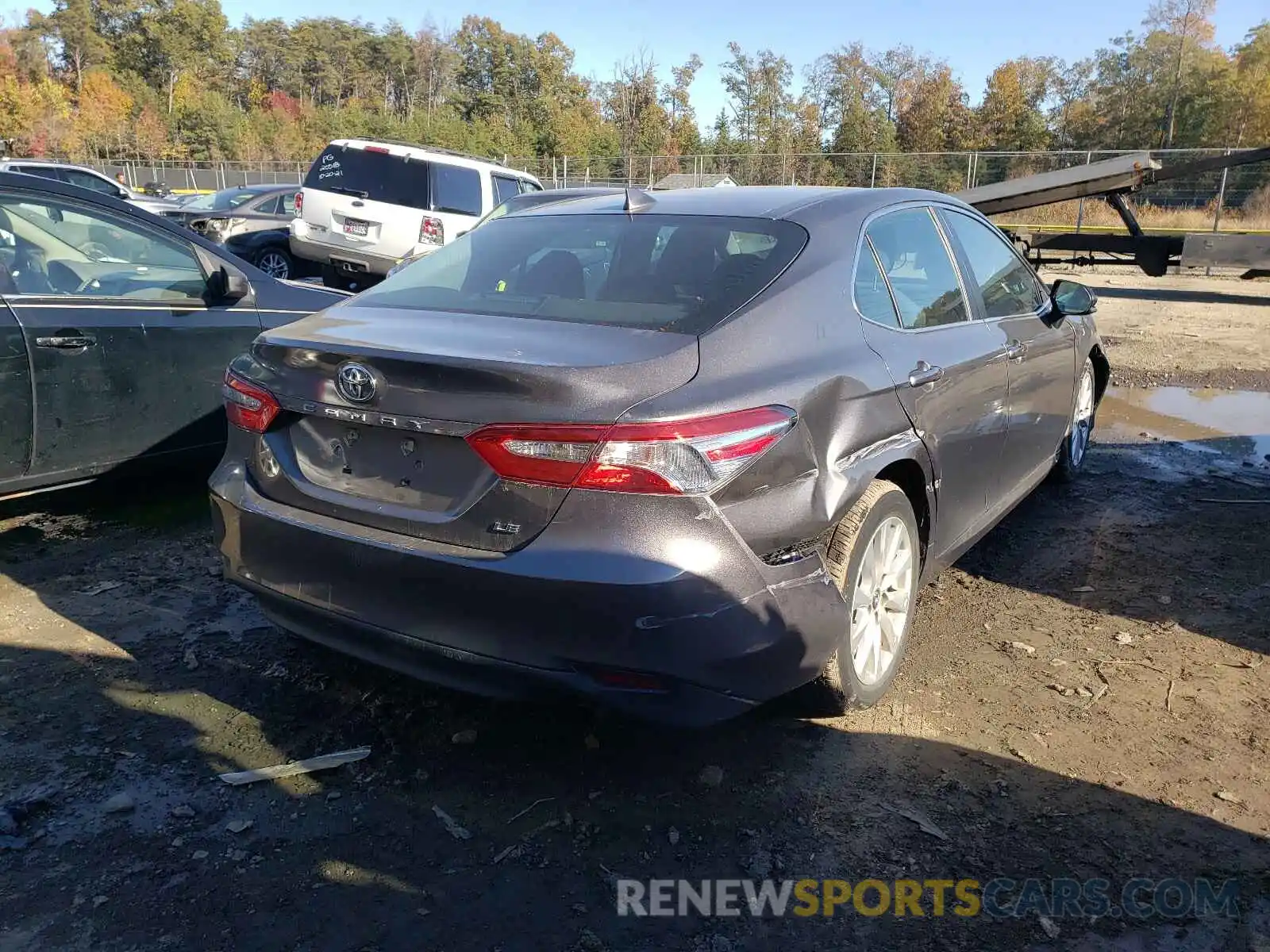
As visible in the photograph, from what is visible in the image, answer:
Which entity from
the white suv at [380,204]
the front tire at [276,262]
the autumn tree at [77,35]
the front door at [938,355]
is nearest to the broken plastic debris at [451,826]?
the front door at [938,355]

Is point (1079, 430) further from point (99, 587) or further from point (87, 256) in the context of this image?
point (87, 256)

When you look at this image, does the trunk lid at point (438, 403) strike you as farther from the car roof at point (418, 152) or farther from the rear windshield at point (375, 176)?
the car roof at point (418, 152)

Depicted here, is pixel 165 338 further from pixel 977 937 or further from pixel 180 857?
pixel 977 937

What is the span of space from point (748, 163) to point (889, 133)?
55.3 feet

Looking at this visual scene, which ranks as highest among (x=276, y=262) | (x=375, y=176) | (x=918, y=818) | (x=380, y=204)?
(x=375, y=176)

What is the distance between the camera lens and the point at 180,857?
249 cm

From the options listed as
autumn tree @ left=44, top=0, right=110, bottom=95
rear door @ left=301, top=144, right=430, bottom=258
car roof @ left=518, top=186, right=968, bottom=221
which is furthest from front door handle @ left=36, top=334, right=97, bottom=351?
autumn tree @ left=44, top=0, right=110, bottom=95

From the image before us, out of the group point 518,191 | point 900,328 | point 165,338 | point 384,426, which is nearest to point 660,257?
point 900,328

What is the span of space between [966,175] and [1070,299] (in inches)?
1092

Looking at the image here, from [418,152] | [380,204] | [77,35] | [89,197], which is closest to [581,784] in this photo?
[89,197]

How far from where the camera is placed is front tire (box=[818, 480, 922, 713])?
291cm

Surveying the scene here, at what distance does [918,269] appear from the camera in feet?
12.2

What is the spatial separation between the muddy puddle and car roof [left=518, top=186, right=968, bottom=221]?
4039 mm

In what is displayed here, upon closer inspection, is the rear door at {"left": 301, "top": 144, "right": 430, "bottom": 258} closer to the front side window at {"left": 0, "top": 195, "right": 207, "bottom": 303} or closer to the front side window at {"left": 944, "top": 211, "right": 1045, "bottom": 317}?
the front side window at {"left": 0, "top": 195, "right": 207, "bottom": 303}
